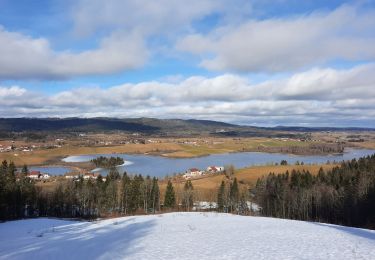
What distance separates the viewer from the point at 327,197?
5388 centimetres

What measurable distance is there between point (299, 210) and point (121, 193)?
2697cm

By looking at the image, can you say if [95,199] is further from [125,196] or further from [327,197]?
[327,197]

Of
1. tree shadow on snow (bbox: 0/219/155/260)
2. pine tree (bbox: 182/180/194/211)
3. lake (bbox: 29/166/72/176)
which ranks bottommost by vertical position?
lake (bbox: 29/166/72/176)

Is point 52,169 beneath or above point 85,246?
beneath

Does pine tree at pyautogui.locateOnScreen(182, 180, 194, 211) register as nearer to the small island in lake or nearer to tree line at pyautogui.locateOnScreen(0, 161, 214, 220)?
tree line at pyautogui.locateOnScreen(0, 161, 214, 220)

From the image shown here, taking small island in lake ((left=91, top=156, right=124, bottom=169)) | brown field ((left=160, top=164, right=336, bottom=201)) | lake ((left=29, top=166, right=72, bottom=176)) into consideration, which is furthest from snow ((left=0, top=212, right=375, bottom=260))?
small island in lake ((left=91, top=156, right=124, bottom=169))

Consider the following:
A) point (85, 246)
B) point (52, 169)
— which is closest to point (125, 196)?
point (85, 246)

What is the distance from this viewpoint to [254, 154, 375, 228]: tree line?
147ft

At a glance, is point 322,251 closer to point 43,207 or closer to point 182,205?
point 43,207

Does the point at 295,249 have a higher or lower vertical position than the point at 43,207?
higher

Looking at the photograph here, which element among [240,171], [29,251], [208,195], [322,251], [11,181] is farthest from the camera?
[240,171]

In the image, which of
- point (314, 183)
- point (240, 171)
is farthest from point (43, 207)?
point (240, 171)

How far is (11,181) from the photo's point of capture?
46.8 metres

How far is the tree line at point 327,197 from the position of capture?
44656 mm
